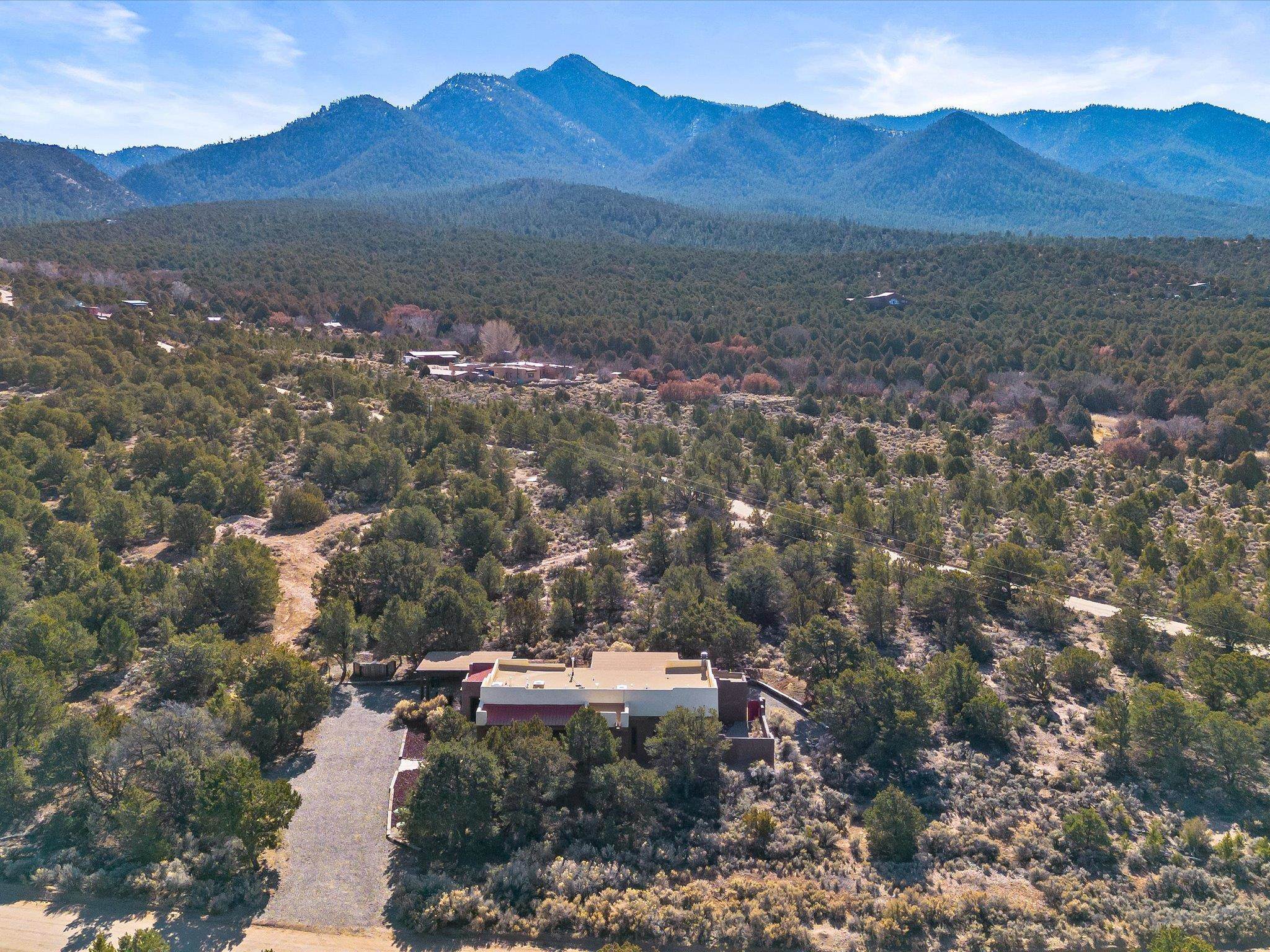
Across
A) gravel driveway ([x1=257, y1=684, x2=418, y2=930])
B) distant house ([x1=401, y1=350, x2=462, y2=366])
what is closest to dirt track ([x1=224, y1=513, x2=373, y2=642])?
gravel driveway ([x1=257, y1=684, x2=418, y2=930])

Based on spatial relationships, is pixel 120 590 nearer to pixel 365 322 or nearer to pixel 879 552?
pixel 879 552

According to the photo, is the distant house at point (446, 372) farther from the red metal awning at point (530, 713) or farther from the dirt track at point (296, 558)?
the red metal awning at point (530, 713)

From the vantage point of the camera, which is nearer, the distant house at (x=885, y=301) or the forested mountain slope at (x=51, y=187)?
the distant house at (x=885, y=301)

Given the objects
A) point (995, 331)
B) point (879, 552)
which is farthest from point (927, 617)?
point (995, 331)

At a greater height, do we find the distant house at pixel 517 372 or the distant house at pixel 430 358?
the distant house at pixel 430 358

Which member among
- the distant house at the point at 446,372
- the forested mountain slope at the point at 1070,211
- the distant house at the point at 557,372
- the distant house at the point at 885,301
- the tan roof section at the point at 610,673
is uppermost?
the forested mountain slope at the point at 1070,211

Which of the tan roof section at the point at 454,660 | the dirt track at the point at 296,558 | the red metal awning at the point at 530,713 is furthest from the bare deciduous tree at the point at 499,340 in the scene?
the red metal awning at the point at 530,713

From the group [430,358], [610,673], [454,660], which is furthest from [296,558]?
[430,358]
